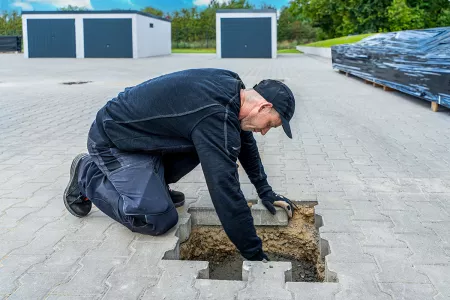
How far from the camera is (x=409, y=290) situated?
2914 mm

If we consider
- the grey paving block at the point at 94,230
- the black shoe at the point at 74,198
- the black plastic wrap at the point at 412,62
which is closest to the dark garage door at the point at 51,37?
the black plastic wrap at the point at 412,62

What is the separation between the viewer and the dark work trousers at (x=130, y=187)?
3.56 m

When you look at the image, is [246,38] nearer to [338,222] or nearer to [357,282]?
[338,222]

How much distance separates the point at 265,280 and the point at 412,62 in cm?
852

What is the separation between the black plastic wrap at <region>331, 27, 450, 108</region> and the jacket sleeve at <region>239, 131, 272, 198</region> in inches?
224

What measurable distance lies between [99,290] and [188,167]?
4.42 ft

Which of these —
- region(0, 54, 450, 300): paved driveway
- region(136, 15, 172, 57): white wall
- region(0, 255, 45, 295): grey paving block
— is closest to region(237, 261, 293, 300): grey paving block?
region(0, 54, 450, 300): paved driveway

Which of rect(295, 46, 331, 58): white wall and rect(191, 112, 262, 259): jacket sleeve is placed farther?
rect(295, 46, 331, 58): white wall

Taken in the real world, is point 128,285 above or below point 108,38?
below

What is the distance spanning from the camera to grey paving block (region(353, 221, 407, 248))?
11.7 ft

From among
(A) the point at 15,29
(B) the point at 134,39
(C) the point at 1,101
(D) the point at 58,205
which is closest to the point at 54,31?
(B) the point at 134,39

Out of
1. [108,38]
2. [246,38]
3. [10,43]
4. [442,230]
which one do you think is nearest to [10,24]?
[10,43]

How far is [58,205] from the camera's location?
174 inches

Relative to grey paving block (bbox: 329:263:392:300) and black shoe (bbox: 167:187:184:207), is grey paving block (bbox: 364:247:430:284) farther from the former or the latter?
black shoe (bbox: 167:187:184:207)
